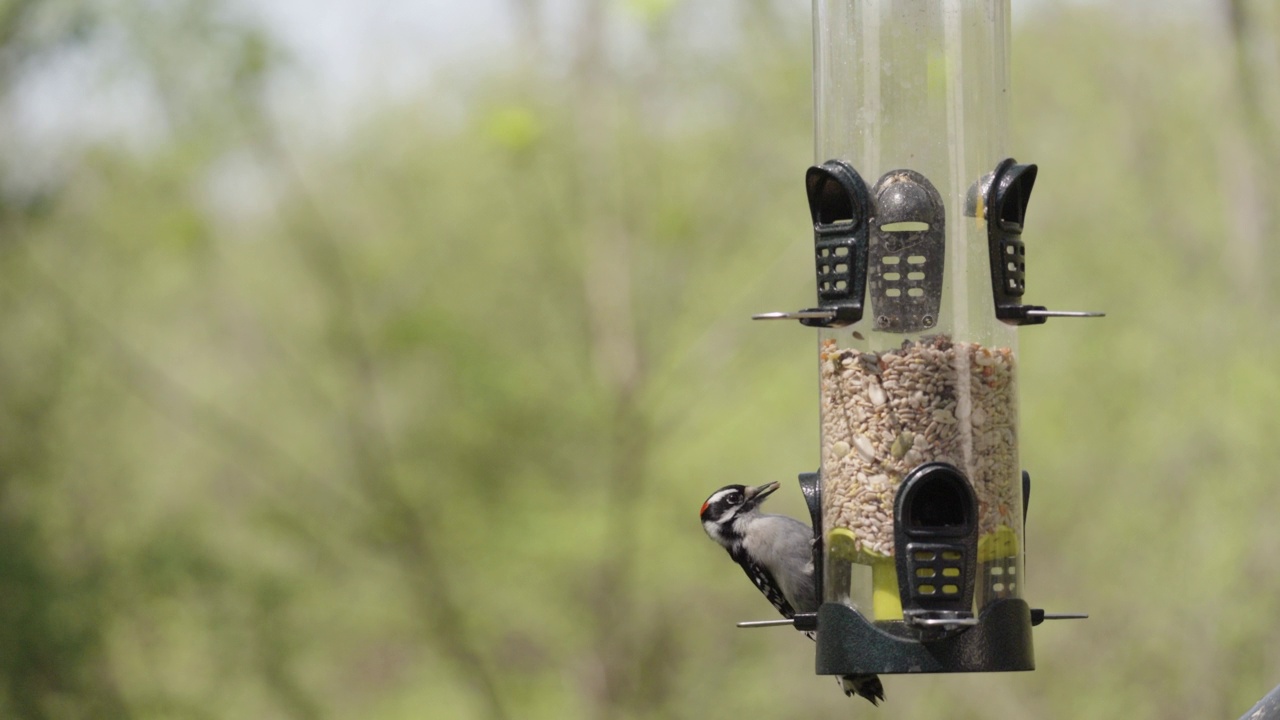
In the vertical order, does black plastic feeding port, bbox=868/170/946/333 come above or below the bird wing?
above

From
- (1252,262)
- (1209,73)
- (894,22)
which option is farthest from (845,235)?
(1209,73)

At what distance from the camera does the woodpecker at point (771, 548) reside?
5152 mm

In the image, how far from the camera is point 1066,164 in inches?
530

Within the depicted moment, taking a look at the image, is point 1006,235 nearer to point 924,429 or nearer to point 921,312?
point 921,312

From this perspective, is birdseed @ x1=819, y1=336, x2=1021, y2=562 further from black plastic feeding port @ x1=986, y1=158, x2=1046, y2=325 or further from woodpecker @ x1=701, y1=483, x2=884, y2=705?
woodpecker @ x1=701, y1=483, x2=884, y2=705

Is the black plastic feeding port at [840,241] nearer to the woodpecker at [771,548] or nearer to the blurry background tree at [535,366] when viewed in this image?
the woodpecker at [771,548]

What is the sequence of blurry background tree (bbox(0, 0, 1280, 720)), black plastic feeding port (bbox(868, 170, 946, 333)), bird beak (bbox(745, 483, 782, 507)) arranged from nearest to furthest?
black plastic feeding port (bbox(868, 170, 946, 333)) → bird beak (bbox(745, 483, 782, 507)) → blurry background tree (bbox(0, 0, 1280, 720))

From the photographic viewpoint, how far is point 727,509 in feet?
19.1

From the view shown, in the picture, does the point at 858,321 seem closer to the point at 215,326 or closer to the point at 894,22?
the point at 894,22

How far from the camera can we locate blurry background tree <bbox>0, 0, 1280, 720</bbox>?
11680mm

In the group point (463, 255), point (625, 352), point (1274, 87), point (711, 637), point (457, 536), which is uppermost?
point (1274, 87)

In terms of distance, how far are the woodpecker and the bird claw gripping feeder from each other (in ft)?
1.48

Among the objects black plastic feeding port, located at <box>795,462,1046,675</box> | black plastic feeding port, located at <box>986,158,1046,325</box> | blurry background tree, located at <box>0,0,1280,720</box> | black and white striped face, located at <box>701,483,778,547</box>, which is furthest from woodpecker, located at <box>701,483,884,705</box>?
blurry background tree, located at <box>0,0,1280,720</box>

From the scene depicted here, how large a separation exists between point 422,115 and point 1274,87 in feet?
26.0
